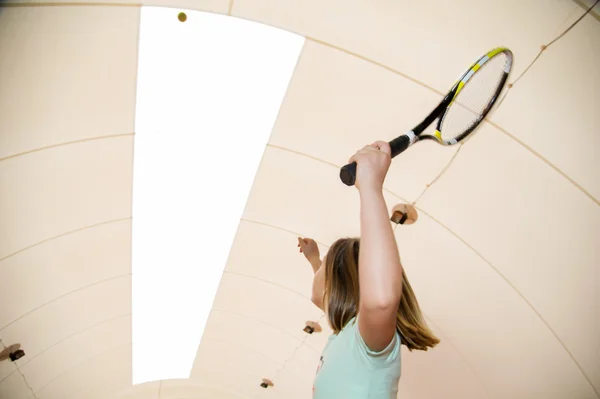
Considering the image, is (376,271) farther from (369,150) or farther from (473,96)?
(473,96)

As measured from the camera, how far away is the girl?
0.96 m

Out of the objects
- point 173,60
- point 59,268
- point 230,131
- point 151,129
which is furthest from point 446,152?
point 59,268

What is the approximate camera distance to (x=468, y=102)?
6.40 ft

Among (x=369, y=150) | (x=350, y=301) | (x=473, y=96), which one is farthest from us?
Result: (x=473, y=96)

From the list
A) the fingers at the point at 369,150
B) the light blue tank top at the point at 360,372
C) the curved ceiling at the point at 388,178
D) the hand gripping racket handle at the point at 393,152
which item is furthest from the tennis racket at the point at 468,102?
the light blue tank top at the point at 360,372

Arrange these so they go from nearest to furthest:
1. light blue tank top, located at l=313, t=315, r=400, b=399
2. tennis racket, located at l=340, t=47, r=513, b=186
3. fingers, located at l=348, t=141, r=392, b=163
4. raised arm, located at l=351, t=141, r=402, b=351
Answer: raised arm, located at l=351, t=141, r=402, b=351
light blue tank top, located at l=313, t=315, r=400, b=399
fingers, located at l=348, t=141, r=392, b=163
tennis racket, located at l=340, t=47, r=513, b=186

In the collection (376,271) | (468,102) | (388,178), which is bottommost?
(376,271)

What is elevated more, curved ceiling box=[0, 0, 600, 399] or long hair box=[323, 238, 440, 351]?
curved ceiling box=[0, 0, 600, 399]

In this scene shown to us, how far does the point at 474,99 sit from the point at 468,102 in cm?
3

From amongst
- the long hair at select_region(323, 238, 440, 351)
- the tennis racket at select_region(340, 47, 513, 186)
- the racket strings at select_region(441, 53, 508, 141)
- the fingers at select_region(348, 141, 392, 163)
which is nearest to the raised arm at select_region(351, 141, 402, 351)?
the fingers at select_region(348, 141, 392, 163)

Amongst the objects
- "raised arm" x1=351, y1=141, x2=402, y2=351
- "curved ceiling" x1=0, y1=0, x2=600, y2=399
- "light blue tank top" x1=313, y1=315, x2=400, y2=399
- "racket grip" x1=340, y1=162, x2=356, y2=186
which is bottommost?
"light blue tank top" x1=313, y1=315, x2=400, y2=399

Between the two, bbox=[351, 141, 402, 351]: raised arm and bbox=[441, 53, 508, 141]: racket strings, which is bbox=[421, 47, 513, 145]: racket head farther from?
bbox=[351, 141, 402, 351]: raised arm

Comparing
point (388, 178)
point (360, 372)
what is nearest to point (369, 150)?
point (360, 372)

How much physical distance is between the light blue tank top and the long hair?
0.54ft
